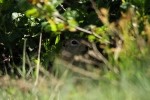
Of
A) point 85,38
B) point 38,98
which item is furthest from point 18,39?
point 38,98

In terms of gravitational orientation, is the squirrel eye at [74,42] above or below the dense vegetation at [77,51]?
below

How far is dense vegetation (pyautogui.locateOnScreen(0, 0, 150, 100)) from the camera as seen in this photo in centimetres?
259

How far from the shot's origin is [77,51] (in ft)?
14.5

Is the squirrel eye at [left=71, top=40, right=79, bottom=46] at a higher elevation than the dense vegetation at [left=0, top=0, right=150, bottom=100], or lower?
lower

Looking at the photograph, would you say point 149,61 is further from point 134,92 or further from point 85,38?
point 85,38

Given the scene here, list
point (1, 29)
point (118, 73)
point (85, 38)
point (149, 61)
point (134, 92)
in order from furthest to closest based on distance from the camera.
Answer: point (1, 29) < point (85, 38) < point (118, 73) < point (149, 61) < point (134, 92)

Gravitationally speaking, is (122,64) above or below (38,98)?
above

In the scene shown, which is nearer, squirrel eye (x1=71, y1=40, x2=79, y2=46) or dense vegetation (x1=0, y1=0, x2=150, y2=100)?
dense vegetation (x1=0, y1=0, x2=150, y2=100)

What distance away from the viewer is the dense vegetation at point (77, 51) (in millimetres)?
2594

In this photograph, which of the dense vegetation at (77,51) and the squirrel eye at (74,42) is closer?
the dense vegetation at (77,51)

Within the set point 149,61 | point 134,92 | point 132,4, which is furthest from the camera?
point 132,4

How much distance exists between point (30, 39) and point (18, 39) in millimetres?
123

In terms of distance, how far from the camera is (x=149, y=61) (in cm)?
258

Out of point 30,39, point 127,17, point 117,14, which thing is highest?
point 127,17
